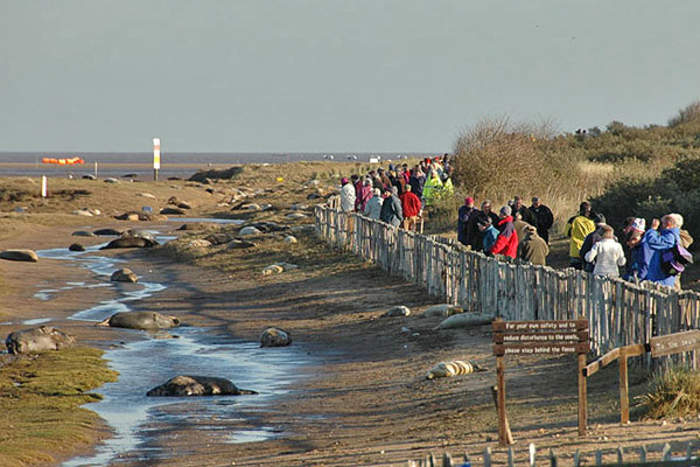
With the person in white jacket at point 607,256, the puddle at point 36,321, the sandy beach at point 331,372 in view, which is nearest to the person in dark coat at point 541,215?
the sandy beach at point 331,372

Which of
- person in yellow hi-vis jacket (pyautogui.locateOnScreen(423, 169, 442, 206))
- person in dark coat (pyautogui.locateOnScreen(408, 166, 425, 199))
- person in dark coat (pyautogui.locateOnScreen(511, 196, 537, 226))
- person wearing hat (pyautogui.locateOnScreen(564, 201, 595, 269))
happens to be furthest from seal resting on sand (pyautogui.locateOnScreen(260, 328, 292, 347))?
person in yellow hi-vis jacket (pyautogui.locateOnScreen(423, 169, 442, 206))

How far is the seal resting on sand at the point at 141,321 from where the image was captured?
70.7 ft

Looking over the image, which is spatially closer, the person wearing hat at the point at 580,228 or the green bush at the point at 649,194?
the person wearing hat at the point at 580,228

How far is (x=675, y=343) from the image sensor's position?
11.2 metres

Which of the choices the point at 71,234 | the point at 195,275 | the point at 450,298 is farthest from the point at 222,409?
the point at 71,234

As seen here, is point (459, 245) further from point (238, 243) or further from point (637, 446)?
point (238, 243)

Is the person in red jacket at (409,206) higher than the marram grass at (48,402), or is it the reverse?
the person in red jacket at (409,206)

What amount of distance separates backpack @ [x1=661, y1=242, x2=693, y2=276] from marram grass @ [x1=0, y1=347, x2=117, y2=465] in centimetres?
715

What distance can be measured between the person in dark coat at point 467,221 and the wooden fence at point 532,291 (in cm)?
53

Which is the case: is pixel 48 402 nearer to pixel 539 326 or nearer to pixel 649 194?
pixel 539 326

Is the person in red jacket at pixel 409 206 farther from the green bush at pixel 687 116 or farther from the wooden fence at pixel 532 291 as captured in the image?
the green bush at pixel 687 116

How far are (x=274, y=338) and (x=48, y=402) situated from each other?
5428mm

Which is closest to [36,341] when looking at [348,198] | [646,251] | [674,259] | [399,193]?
[646,251]

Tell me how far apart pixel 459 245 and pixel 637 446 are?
11977 millimetres
